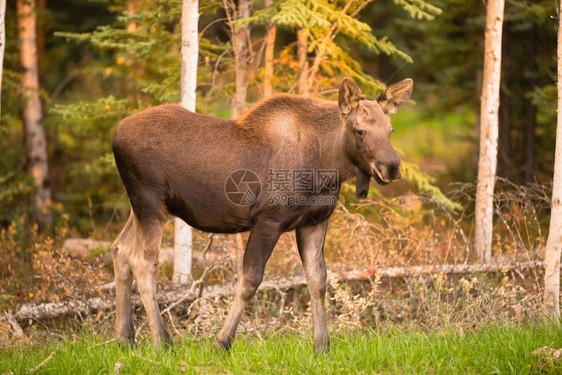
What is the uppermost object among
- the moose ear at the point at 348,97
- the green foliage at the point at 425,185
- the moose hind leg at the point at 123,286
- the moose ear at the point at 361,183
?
the moose ear at the point at 348,97

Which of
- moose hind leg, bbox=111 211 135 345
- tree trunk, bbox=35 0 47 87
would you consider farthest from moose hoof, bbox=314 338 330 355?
tree trunk, bbox=35 0 47 87

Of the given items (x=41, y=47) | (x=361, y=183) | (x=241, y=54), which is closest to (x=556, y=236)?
(x=361, y=183)

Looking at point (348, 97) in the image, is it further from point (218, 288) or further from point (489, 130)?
point (489, 130)

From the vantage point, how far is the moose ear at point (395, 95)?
693 cm

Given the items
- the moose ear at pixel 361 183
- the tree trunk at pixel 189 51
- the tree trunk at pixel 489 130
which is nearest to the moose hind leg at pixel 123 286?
the tree trunk at pixel 189 51

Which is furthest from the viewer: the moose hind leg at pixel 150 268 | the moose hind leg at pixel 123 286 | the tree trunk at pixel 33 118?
the tree trunk at pixel 33 118

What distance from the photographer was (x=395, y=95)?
698 centimetres

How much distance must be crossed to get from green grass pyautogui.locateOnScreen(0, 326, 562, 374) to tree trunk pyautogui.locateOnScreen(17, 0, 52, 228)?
32.2 feet

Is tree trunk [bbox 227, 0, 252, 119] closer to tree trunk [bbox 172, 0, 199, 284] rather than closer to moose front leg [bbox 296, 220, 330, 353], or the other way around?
tree trunk [bbox 172, 0, 199, 284]

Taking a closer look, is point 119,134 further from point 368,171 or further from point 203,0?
point 203,0

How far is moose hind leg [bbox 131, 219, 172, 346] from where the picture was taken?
7.02 m

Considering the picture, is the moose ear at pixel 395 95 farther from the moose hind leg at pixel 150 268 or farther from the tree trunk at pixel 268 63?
the tree trunk at pixel 268 63

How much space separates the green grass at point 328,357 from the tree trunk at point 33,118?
9.83 m

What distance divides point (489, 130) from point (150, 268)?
20.5ft
